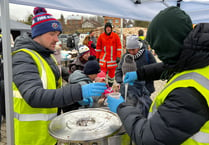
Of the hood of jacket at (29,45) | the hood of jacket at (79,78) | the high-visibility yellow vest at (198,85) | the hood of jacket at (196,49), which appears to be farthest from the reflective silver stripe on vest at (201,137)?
the hood of jacket at (79,78)

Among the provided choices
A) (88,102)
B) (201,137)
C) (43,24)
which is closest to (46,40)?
(43,24)

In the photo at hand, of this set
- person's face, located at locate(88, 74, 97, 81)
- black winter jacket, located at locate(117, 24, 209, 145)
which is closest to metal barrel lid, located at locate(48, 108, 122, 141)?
black winter jacket, located at locate(117, 24, 209, 145)

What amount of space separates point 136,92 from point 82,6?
160cm

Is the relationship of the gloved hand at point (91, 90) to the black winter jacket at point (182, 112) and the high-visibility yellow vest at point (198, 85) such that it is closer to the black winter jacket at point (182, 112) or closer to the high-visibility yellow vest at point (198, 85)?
the black winter jacket at point (182, 112)

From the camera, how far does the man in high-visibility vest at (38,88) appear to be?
4.55 feet

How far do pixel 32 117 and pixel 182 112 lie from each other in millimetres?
1237

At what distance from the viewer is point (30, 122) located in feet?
5.24

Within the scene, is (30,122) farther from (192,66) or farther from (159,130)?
(192,66)

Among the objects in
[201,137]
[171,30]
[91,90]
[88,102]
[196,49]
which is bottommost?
[88,102]

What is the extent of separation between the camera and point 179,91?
0.93 metres

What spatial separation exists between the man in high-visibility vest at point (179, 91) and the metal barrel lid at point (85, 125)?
281 mm

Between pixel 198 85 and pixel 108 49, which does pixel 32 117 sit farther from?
pixel 108 49

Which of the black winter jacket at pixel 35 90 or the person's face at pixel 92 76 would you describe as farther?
the person's face at pixel 92 76

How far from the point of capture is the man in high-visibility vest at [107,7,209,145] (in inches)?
35.3
